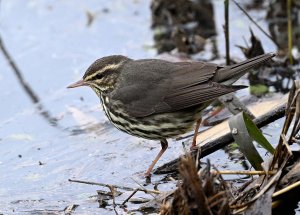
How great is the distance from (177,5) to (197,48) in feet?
3.17

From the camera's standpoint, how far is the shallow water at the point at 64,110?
760 centimetres

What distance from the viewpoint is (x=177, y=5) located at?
11.9 metres

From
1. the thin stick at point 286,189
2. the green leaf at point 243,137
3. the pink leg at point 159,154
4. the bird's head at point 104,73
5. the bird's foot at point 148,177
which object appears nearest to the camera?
the thin stick at point 286,189

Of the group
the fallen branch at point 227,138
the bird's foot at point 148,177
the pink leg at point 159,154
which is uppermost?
the fallen branch at point 227,138

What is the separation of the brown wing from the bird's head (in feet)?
0.35

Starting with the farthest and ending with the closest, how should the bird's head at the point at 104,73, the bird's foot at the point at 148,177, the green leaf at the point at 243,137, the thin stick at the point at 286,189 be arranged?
the bird's head at the point at 104,73
the bird's foot at the point at 148,177
the green leaf at the point at 243,137
the thin stick at the point at 286,189

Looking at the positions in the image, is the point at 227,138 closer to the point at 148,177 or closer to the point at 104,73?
the point at 148,177

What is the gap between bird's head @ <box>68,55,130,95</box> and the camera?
8102mm

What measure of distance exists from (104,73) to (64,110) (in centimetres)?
177

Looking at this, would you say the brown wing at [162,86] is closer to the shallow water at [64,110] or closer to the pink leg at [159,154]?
the pink leg at [159,154]

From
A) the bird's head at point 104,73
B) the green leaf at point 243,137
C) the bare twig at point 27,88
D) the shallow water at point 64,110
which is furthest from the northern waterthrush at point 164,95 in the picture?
the bare twig at point 27,88

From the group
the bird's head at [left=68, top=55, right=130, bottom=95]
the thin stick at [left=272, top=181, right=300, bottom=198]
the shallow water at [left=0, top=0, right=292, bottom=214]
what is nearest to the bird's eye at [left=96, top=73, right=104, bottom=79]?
the bird's head at [left=68, top=55, right=130, bottom=95]

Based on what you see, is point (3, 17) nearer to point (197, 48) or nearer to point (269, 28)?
point (197, 48)

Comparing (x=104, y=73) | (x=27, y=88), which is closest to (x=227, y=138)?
(x=104, y=73)
